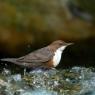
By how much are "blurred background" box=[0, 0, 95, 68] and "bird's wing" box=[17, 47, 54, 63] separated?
437 cm

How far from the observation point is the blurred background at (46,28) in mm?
18922

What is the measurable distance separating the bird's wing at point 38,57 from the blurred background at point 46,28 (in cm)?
437

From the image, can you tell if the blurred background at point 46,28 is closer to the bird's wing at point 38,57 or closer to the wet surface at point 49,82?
the bird's wing at point 38,57

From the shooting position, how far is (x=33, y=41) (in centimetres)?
1917

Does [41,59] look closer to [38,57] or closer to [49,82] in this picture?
[38,57]

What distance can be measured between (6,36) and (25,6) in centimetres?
145

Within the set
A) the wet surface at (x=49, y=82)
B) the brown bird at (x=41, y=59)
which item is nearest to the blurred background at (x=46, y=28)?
the brown bird at (x=41, y=59)

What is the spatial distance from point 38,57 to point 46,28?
19.8 feet

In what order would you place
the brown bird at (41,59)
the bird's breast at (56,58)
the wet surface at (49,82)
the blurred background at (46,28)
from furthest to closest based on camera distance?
the blurred background at (46,28)
the bird's breast at (56,58)
the brown bird at (41,59)
the wet surface at (49,82)

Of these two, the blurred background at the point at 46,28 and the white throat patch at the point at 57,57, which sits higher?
the blurred background at the point at 46,28

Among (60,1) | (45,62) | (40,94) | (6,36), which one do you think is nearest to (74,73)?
(45,62)

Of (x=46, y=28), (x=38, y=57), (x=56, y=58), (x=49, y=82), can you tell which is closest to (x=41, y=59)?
(x=38, y=57)

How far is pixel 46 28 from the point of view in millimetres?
19547

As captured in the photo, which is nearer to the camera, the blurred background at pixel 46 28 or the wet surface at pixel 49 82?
the wet surface at pixel 49 82
